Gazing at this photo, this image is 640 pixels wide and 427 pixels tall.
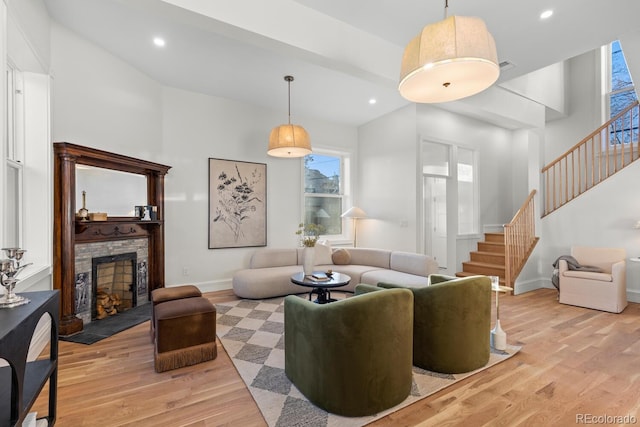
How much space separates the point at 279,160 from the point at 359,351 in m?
4.43

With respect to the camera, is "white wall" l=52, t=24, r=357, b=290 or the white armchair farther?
the white armchair

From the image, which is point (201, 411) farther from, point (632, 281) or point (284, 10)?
point (632, 281)

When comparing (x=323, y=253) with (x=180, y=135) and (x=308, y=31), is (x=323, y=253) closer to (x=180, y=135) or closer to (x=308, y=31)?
(x=180, y=135)

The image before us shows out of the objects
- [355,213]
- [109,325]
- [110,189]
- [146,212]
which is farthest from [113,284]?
[355,213]

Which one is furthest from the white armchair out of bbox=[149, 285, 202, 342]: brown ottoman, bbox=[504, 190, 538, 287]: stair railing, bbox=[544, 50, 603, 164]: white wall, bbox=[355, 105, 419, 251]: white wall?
bbox=[149, 285, 202, 342]: brown ottoman

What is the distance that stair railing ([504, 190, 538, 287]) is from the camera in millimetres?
5133

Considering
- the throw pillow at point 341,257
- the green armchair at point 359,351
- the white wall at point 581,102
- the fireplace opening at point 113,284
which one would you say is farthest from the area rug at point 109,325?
the white wall at point 581,102

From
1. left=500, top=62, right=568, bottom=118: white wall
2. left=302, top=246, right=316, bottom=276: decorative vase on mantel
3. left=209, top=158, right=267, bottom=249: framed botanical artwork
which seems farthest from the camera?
left=500, top=62, right=568, bottom=118: white wall

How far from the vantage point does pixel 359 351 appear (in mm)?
1888

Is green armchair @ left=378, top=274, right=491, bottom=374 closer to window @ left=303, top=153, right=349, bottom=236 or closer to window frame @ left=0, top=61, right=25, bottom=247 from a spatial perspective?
window frame @ left=0, top=61, right=25, bottom=247

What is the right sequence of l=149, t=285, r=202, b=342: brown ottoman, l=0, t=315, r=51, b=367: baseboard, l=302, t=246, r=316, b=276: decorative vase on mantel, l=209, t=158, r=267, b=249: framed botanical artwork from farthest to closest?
l=209, t=158, r=267, b=249: framed botanical artwork < l=302, t=246, r=316, b=276: decorative vase on mantel < l=149, t=285, r=202, b=342: brown ottoman < l=0, t=315, r=51, b=367: baseboard

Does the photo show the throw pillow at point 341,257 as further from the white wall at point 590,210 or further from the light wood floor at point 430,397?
the white wall at point 590,210

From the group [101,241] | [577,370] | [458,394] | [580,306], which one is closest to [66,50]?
[101,241]

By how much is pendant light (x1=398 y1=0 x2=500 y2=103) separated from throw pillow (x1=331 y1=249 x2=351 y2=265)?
3.53 metres
